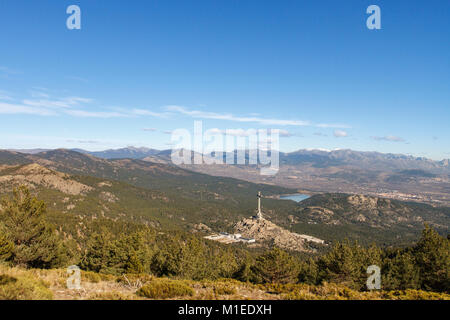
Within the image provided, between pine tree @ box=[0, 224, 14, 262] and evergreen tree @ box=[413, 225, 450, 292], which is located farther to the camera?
evergreen tree @ box=[413, 225, 450, 292]

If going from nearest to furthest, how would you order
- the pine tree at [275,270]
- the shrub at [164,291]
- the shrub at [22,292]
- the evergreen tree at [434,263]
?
the shrub at [22,292]
the shrub at [164,291]
the evergreen tree at [434,263]
the pine tree at [275,270]

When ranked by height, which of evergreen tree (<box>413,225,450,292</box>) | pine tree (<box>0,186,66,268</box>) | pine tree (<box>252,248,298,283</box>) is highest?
pine tree (<box>0,186,66,268</box>)

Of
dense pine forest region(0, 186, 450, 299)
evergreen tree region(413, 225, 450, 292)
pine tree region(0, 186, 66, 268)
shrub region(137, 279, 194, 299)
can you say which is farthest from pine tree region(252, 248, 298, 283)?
pine tree region(0, 186, 66, 268)

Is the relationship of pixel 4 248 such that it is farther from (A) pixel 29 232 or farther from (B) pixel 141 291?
(B) pixel 141 291

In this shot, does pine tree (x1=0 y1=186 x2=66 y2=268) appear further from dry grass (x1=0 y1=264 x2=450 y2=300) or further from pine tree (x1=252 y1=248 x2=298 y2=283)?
pine tree (x1=252 y1=248 x2=298 y2=283)

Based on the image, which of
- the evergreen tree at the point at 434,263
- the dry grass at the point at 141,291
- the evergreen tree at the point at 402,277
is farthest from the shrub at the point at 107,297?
the evergreen tree at the point at 434,263

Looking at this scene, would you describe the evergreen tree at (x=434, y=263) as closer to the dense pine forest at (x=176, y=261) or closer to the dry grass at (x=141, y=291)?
the dense pine forest at (x=176, y=261)

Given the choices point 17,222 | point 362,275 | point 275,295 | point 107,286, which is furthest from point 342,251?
point 17,222
